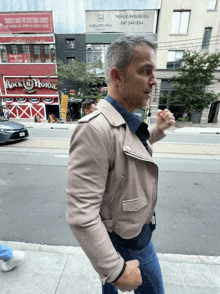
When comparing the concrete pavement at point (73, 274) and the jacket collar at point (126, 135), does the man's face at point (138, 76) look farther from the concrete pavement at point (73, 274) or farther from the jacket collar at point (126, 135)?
the concrete pavement at point (73, 274)

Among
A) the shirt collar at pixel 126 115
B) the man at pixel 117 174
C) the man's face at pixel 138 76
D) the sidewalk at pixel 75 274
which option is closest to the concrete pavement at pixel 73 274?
the sidewalk at pixel 75 274

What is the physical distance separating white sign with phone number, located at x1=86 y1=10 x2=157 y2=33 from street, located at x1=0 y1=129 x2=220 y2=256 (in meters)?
19.2

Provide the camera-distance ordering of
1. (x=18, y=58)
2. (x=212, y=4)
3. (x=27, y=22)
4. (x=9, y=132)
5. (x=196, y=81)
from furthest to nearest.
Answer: (x=18, y=58)
(x=27, y=22)
(x=212, y=4)
(x=196, y=81)
(x=9, y=132)

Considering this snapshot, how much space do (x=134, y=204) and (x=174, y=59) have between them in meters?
22.2

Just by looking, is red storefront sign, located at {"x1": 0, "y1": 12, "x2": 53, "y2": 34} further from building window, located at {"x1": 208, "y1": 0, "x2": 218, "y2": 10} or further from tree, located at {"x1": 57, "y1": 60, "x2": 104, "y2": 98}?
building window, located at {"x1": 208, "y1": 0, "x2": 218, "y2": 10}

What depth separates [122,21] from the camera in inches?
755

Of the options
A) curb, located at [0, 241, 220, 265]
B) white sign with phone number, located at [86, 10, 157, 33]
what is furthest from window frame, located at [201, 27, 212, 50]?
curb, located at [0, 241, 220, 265]

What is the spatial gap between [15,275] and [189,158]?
6180 millimetres

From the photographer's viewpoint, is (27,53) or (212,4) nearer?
(212,4)

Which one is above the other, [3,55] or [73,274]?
[3,55]

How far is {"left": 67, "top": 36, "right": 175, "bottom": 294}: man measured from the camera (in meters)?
0.79

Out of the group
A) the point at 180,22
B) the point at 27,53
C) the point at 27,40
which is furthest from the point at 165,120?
the point at 27,40

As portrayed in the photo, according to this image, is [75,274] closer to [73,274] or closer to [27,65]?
[73,274]

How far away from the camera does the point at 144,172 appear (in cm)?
97
